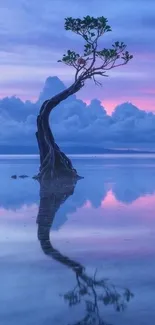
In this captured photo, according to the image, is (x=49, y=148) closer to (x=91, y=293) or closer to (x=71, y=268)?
(x=71, y=268)

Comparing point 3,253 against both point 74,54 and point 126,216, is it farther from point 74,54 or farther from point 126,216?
point 74,54

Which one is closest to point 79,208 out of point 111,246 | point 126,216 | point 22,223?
point 126,216

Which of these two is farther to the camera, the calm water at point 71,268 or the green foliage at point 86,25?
the green foliage at point 86,25

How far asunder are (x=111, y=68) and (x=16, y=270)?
30.2 m

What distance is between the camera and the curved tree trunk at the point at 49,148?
39.1 metres

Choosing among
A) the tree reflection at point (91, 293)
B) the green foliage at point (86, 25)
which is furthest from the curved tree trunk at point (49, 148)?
the tree reflection at point (91, 293)

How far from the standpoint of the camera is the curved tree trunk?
39094 mm

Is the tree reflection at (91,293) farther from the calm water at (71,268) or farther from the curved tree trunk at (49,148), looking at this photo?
the curved tree trunk at (49,148)

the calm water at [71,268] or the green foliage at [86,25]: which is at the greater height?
the green foliage at [86,25]

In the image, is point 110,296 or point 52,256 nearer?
point 110,296

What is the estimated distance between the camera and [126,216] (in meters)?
19.4

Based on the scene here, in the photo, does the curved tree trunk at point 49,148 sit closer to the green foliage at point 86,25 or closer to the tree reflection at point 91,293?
the green foliage at point 86,25

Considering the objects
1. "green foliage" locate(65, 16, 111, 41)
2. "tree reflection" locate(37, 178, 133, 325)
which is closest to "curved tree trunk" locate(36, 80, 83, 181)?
"green foliage" locate(65, 16, 111, 41)

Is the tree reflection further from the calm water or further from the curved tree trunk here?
the curved tree trunk
